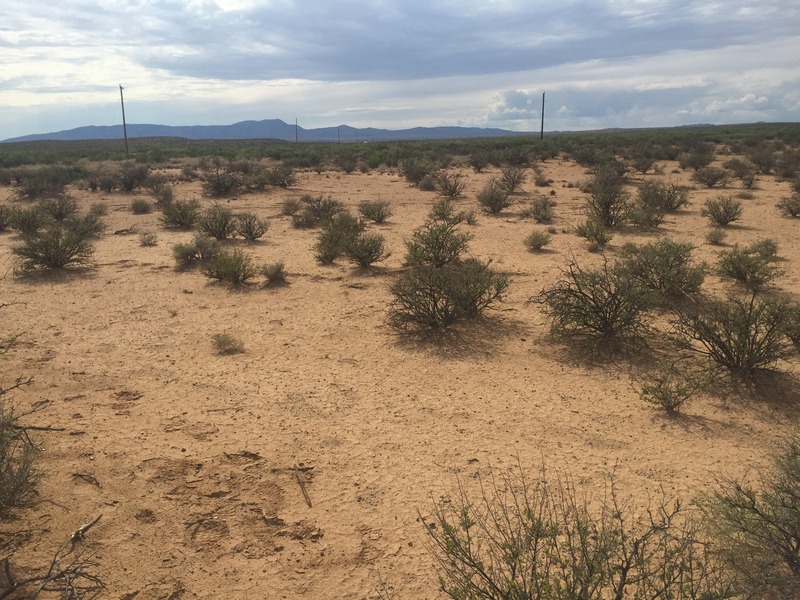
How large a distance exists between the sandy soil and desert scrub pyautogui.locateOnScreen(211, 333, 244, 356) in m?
0.20

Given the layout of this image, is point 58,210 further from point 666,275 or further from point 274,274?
point 666,275

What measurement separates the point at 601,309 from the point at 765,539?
4605mm

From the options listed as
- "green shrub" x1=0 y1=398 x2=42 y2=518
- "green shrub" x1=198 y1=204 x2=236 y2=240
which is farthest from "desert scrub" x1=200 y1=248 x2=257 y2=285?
"green shrub" x1=0 y1=398 x2=42 y2=518

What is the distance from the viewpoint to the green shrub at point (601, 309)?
25.0 ft

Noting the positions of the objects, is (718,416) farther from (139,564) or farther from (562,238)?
(562,238)

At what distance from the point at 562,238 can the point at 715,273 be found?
15.2ft

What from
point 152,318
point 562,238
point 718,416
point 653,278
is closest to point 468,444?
point 718,416

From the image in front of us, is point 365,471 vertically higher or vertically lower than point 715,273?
lower

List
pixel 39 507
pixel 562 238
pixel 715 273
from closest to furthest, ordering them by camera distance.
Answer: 1. pixel 39 507
2. pixel 715 273
3. pixel 562 238

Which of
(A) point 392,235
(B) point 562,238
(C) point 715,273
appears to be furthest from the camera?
(A) point 392,235

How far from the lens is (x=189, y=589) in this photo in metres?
3.72

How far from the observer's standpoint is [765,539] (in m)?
3.30

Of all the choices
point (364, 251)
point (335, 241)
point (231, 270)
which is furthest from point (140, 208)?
point (364, 251)

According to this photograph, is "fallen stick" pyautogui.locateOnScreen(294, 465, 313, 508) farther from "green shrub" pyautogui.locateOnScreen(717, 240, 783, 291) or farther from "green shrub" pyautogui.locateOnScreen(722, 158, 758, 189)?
"green shrub" pyautogui.locateOnScreen(722, 158, 758, 189)
